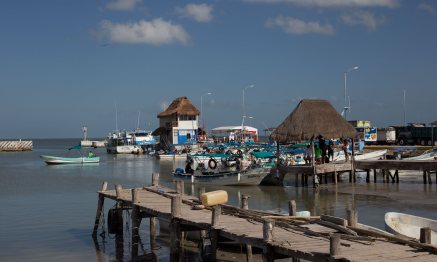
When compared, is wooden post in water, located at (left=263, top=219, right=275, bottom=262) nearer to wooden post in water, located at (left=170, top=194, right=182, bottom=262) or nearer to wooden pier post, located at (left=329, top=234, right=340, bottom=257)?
wooden pier post, located at (left=329, top=234, right=340, bottom=257)

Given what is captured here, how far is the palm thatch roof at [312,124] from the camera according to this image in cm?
3316

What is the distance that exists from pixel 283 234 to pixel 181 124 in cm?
7066

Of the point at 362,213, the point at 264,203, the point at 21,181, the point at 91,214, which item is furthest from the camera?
the point at 21,181

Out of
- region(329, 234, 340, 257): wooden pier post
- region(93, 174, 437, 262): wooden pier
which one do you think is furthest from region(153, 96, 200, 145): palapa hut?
region(329, 234, 340, 257): wooden pier post

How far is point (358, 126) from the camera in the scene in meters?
71.3

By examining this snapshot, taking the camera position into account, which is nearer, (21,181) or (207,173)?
(207,173)

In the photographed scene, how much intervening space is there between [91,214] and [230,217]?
1298 cm

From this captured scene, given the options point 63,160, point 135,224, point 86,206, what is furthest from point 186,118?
point 135,224

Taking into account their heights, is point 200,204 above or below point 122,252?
above

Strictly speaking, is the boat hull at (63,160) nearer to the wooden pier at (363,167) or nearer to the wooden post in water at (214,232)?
the wooden pier at (363,167)

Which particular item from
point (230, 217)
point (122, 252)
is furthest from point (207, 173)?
point (230, 217)

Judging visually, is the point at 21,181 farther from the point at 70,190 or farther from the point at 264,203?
the point at 264,203

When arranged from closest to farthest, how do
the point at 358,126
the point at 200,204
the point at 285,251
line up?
the point at 285,251 → the point at 200,204 → the point at 358,126

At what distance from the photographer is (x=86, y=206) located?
29891mm
